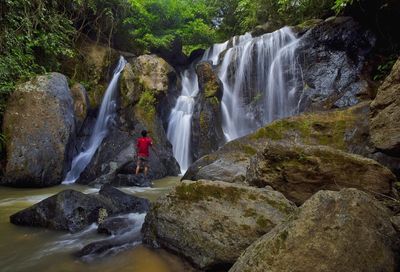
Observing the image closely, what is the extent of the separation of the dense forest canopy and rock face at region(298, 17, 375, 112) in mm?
583

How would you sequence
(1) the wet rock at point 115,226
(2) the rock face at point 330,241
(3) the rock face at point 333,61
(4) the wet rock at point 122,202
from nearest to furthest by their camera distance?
(2) the rock face at point 330,241, (1) the wet rock at point 115,226, (4) the wet rock at point 122,202, (3) the rock face at point 333,61

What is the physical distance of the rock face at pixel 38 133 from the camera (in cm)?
847

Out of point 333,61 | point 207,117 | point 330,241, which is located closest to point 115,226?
point 330,241

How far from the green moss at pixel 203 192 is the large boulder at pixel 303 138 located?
1989 millimetres

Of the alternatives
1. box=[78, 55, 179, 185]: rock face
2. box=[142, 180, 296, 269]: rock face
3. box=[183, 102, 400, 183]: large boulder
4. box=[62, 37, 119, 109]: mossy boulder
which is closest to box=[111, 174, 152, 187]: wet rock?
box=[78, 55, 179, 185]: rock face

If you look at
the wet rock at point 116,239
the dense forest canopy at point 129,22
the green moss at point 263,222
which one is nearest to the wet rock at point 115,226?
the wet rock at point 116,239

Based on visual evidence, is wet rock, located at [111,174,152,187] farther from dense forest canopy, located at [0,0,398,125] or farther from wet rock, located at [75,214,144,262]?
dense forest canopy, located at [0,0,398,125]

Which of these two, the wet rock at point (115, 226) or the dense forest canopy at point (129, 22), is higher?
the dense forest canopy at point (129, 22)

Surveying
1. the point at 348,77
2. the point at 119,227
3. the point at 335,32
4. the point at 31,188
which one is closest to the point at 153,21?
the point at 335,32

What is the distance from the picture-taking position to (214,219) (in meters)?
3.55

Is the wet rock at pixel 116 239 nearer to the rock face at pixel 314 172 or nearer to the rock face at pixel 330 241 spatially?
the rock face at pixel 314 172

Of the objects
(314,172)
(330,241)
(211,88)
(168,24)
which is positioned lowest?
(330,241)

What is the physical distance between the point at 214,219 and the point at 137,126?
8.49 m

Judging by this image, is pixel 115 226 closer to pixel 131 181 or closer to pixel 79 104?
pixel 131 181
